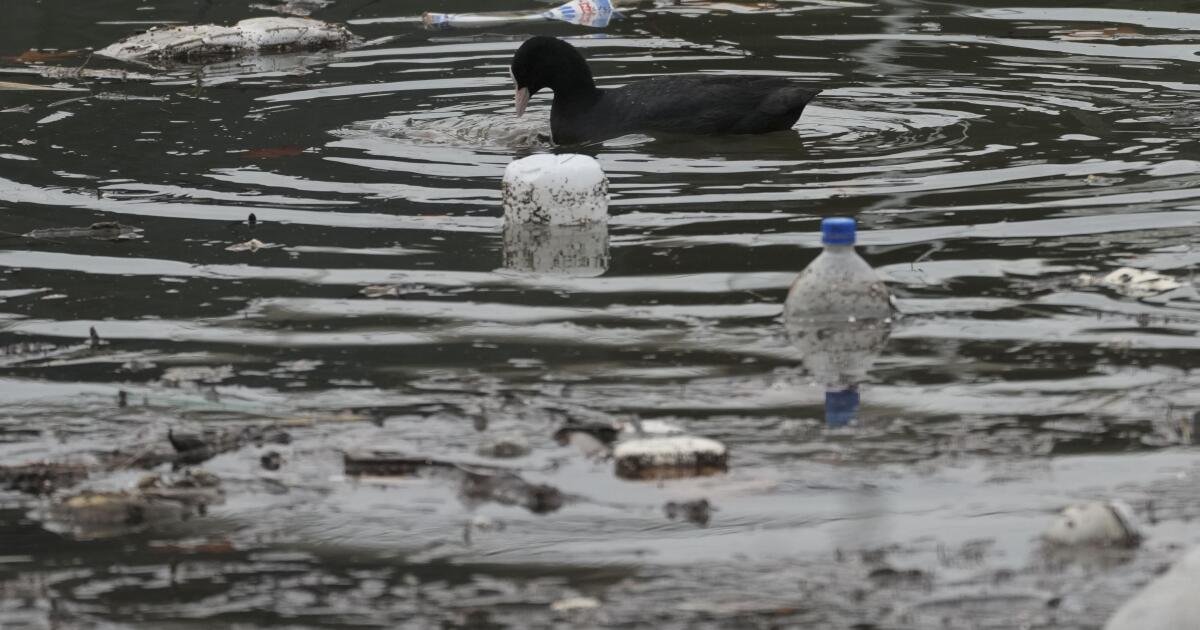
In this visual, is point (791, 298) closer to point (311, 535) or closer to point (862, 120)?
point (311, 535)

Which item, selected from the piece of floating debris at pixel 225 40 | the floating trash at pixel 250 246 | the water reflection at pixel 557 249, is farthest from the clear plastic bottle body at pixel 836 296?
the piece of floating debris at pixel 225 40

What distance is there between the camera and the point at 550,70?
38.2 ft

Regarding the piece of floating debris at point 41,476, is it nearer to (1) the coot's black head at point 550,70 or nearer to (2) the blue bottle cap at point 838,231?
(2) the blue bottle cap at point 838,231

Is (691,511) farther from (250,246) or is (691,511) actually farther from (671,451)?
(250,246)

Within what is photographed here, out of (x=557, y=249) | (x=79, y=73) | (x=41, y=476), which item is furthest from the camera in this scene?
(x=79, y=73)

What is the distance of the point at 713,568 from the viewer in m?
4.68

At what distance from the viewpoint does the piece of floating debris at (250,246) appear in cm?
840

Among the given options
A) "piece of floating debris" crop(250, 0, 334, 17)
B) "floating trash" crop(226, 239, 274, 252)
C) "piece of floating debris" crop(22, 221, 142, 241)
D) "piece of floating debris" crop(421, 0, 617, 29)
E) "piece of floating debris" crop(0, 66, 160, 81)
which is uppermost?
"piece of floating debris" crop(250, 0, 334, 17)

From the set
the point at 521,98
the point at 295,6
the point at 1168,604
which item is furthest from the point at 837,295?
the point at 295,6

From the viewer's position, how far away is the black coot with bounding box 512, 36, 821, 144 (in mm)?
11195

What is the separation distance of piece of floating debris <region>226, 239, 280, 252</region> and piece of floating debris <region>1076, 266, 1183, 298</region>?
11.3 feet

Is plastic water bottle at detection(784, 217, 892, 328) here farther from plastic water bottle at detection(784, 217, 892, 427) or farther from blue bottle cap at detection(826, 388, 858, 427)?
blue bottle cap at detection(826, 388, 858, 427)

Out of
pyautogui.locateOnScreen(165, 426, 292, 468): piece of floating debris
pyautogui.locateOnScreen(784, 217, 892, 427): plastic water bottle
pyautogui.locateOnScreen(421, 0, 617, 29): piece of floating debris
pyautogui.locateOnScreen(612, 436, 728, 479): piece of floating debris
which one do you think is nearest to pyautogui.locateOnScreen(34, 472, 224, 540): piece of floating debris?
pyautogui.locateOnScreen(165, 426, 292, 468): piece of floating debris

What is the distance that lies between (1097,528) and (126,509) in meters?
2.51
